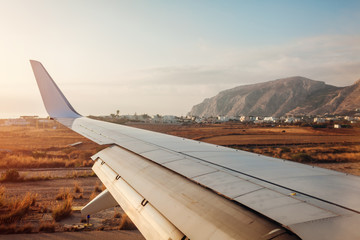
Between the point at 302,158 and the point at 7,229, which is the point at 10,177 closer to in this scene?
the point at 7,229

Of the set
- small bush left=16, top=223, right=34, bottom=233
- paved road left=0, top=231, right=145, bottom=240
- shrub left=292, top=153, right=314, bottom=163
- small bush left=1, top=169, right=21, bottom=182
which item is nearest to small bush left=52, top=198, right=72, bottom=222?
small bush left=16, top=223, right=34, bottom=233

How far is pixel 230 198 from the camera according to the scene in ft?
5.45

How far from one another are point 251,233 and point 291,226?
0.21m

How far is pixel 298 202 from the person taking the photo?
1.55 metres

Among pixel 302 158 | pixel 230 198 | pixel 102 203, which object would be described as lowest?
pixel 302 158

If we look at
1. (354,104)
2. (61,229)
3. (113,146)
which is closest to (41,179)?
(61,229)

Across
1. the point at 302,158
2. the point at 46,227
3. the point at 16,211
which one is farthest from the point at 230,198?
the point at 302,158

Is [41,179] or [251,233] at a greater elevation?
[251,233]

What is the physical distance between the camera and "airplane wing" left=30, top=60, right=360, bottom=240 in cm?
128

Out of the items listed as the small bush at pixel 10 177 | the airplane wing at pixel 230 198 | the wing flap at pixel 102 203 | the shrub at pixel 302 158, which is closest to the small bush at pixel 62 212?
the wing flap at pixel 102 203

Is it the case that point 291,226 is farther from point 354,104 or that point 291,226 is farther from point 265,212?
point 354,104

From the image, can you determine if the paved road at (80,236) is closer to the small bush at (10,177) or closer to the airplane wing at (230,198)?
the airplane wing at (230,198)

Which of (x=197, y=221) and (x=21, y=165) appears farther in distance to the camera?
(x=21, y=165)

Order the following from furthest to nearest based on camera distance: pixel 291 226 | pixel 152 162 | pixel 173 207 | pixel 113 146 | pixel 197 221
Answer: pixel 113 146
pixel 152 162
pixel 173 207
pixel 197 221
pixel 291 226
